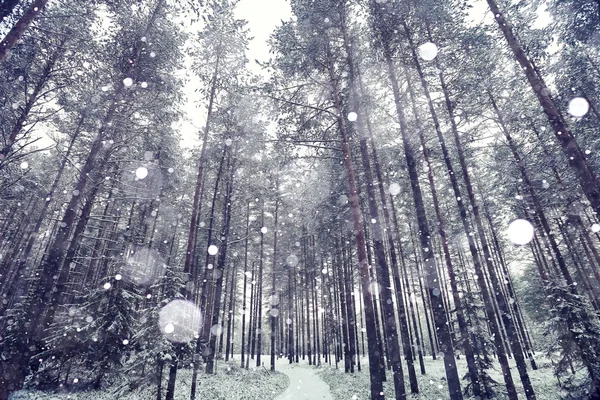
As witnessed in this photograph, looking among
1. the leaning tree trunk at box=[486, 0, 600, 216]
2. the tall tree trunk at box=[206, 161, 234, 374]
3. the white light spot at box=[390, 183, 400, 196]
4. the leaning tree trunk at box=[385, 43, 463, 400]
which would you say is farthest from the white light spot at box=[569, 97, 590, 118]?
the tall tree trunk at box=[206, 161, 234, 374]

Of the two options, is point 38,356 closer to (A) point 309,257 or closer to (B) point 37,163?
(A) point 309,257

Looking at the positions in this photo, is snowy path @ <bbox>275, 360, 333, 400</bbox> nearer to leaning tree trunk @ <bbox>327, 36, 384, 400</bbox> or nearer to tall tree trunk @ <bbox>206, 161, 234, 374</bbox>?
tall tree trunk @ <bbox>206, 161, 234, 374</bbox>

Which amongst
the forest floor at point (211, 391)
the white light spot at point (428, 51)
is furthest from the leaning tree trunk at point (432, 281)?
the forest floor at point (211, 391)

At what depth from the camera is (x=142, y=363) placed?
977cm

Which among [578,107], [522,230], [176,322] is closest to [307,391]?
[176,322]

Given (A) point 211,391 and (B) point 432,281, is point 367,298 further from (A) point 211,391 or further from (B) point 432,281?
(A) point 211,391

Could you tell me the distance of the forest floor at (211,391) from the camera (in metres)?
11.1

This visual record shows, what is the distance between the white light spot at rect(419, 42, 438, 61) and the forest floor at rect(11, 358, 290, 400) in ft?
55.1

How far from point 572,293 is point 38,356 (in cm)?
2249

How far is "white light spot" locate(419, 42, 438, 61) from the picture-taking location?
38.4 feet

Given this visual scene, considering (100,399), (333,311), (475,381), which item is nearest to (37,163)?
(100,399)

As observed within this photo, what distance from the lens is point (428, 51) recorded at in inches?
463

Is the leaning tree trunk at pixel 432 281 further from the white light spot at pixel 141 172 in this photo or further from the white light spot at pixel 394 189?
the white light spot at pixel 141 172

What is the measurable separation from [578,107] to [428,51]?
11.2 m
